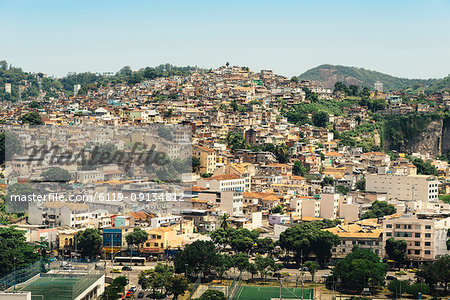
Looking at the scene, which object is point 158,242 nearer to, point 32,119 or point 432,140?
point 32,119

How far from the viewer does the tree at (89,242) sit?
26172mm

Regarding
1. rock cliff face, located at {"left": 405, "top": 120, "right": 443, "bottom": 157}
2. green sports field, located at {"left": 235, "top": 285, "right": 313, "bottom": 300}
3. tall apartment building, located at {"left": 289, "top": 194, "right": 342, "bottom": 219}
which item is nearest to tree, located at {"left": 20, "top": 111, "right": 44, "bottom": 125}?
tall apartment building, located at {"left": 289, "top": 194, "right": 342, "bottom": 219}

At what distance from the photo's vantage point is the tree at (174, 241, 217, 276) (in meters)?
23.2

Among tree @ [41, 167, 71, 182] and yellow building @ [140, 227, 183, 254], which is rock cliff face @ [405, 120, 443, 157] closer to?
tree @ [41, 167, 71, 182]

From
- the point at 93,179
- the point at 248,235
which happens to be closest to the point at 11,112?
the point at 93,179

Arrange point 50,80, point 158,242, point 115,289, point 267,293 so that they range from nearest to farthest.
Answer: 1. point 115,289
2. point 267,293
3. point 158,242
4. point 50,80

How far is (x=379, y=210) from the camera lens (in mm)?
32562

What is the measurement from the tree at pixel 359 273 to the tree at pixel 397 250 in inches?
99.0

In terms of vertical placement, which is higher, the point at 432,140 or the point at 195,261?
the point at 432,140

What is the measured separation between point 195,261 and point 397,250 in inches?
276

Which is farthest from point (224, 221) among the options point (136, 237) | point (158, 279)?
point (158, 279)

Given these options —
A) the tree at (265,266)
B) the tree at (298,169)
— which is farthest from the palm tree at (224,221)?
the tree at (298,169)

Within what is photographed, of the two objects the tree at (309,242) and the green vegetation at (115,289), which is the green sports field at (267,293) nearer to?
the tree at (309,242)

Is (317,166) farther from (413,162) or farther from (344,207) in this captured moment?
(344,207)
